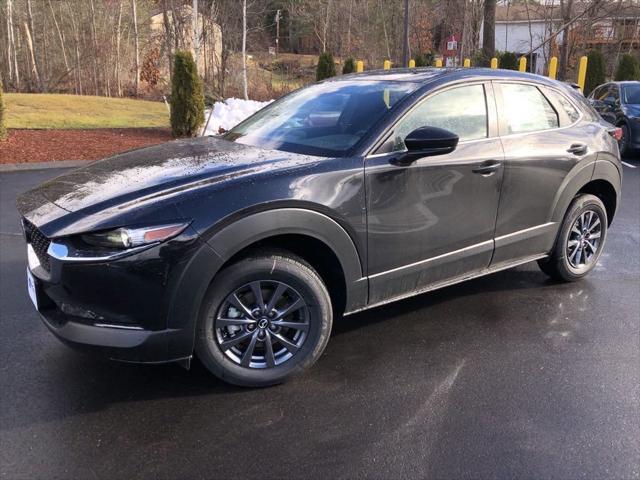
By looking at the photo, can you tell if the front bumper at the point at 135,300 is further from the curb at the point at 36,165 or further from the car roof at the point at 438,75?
the curb at the point at 36,165

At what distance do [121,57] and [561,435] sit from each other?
26.3 meters

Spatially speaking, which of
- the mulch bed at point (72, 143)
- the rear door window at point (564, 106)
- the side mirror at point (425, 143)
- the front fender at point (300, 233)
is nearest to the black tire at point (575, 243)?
the rear door window at point (564, 106)

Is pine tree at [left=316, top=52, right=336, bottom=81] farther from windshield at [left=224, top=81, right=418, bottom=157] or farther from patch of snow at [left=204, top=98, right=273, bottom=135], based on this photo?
windshield at [left=224, top=81, right=418, bottom=157]

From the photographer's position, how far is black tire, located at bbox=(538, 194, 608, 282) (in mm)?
4672

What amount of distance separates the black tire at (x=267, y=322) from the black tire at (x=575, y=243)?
2.34m

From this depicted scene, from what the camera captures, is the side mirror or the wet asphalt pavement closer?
the wet asphalt pavement

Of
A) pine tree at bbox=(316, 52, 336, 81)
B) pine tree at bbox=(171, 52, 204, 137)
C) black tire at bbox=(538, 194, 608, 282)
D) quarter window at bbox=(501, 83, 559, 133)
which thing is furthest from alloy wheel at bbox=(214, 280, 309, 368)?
pine tree at bbox=(316, 52, 336, 81)

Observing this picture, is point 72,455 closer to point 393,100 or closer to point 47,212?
point 47,212

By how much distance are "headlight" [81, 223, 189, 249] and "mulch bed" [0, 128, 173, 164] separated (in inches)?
298

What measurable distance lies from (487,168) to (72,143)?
10.9m

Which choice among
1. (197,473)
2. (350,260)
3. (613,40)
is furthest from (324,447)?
(613,40)

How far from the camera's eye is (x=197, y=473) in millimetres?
2547

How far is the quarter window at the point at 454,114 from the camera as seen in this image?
12.1 ft

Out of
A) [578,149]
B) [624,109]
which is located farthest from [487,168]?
[624,109]
